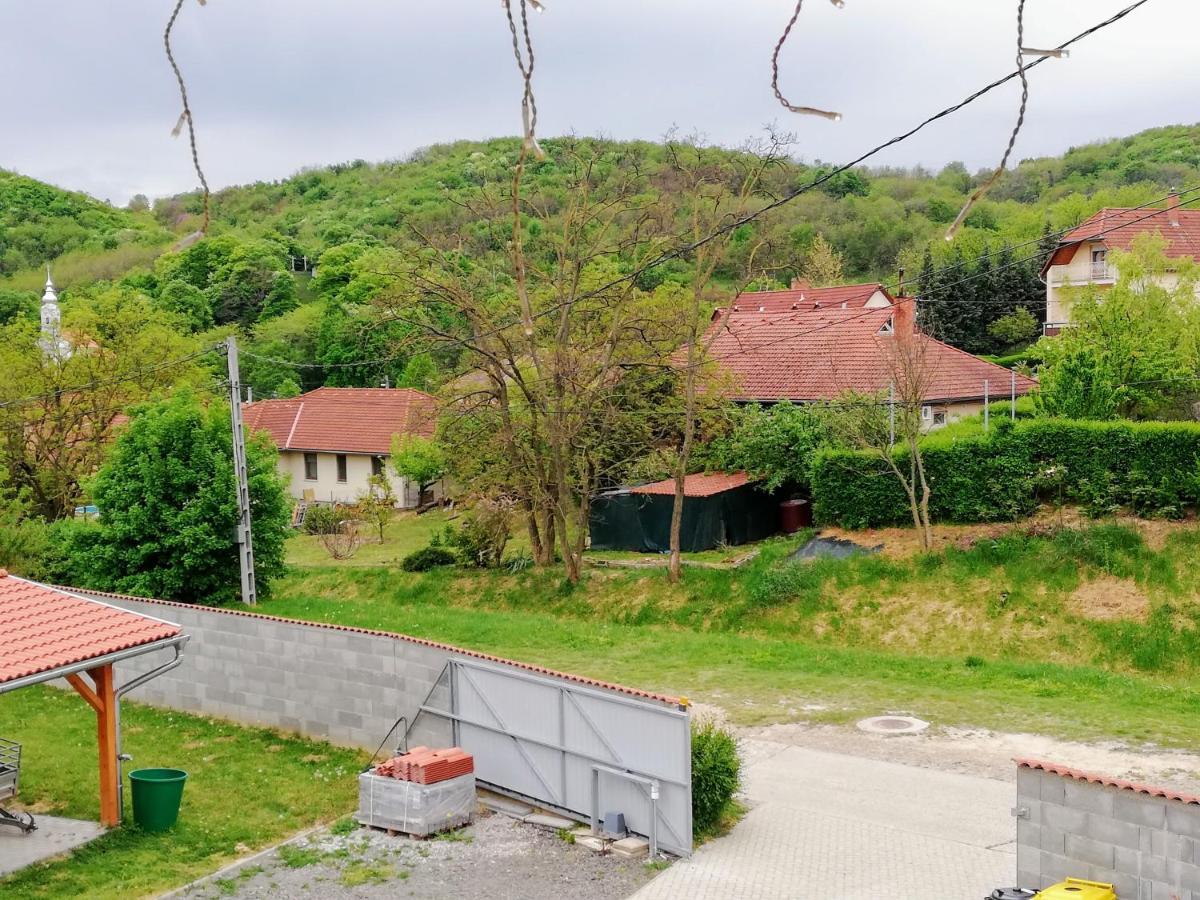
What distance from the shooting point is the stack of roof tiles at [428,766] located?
1187 cm

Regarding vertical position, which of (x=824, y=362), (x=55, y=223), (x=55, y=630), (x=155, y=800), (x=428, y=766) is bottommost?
(x=155, y=800)

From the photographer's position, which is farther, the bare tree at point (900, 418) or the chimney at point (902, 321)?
the chimney at point (902, 321)

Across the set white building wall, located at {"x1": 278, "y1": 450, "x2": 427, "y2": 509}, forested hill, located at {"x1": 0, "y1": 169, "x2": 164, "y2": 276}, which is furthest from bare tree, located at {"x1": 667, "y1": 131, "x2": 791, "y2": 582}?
white building wall, located at {"x1": 278, "y1": 450, "x2": 427, "y2": 509}

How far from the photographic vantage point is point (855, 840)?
11.3 m

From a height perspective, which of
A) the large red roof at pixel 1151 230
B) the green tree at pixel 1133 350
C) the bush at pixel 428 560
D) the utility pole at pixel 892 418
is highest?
Answer: the large red roof at pixel 1151 230


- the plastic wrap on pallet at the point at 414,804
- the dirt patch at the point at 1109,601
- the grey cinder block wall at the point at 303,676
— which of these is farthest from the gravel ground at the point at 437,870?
the dirt patch at the point at 1109,601

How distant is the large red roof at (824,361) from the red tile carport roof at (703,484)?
7.58 ft

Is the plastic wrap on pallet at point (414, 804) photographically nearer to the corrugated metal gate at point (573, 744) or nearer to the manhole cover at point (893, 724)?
the corrugated metal gate at point (573, 744)

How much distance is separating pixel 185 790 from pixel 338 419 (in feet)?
103

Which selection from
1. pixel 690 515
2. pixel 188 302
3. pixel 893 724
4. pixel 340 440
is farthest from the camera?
pixel 188 302

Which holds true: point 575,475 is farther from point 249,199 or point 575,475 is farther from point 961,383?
point 249,199

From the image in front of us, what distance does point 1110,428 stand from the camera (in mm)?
21500

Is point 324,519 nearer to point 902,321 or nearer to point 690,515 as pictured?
point 690,515

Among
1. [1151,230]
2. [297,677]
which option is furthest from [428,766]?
[1151,230]
